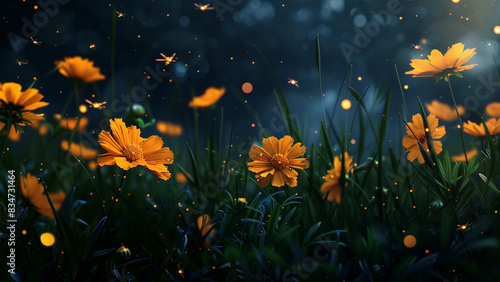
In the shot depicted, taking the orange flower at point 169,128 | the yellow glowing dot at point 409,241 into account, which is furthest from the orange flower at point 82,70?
the yellow glowing dot at point 409,241

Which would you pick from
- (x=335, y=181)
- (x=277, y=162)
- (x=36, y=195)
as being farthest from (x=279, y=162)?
(x=36, y=195)

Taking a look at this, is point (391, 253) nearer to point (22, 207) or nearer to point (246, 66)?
point (22, 207)

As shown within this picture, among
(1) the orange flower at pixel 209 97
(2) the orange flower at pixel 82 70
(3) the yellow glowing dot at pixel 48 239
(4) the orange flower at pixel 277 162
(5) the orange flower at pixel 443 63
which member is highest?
(5) the orange flower at pixel 443 63

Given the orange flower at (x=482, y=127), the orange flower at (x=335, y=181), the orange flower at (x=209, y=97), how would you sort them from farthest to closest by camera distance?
the orange flower at (x=209, y=97) < the orange flower at (x=482, y=127) < the orange flower at (x=335, y=181)

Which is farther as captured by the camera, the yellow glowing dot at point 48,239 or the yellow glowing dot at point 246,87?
the yellow glowing dot at point 246,87

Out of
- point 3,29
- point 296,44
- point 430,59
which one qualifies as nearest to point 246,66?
point 296,44

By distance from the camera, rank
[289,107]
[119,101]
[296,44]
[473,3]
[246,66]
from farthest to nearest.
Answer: [296,44] < [246,66] < [473,3] < [119,101] < [289,107]

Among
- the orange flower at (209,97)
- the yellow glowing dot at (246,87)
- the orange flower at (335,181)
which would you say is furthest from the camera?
the orange flower at (209,97)

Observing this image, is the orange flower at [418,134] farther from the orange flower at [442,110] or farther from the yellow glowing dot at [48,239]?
the yellow glowing dot at [48,239]
